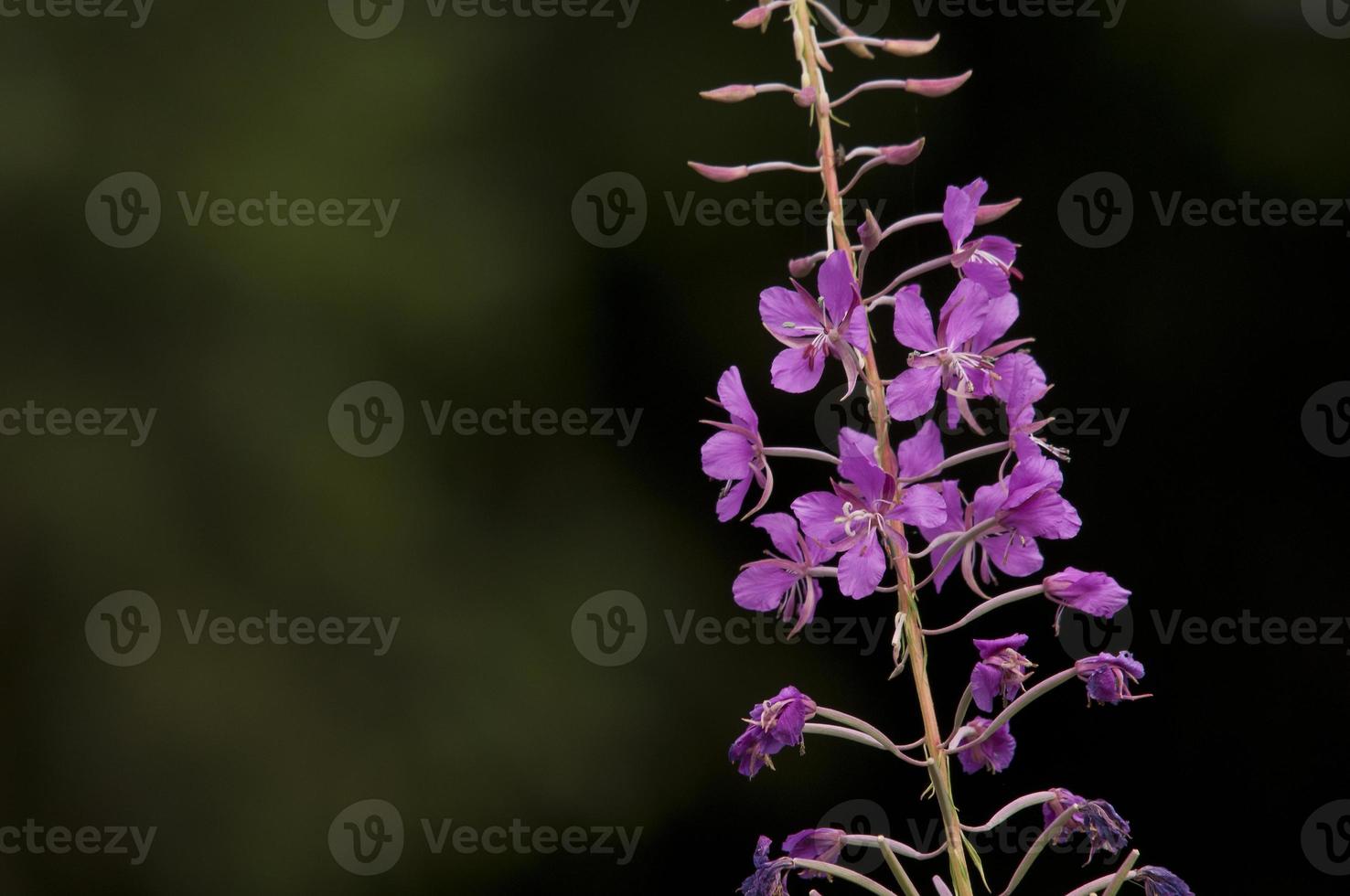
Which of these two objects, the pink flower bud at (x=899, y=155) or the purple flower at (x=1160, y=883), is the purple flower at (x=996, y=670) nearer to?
the purple flower at (x=1160, y=883)

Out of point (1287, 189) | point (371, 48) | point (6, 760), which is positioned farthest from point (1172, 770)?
point (6, 760)

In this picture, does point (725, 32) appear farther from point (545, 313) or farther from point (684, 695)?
point (684, 695)

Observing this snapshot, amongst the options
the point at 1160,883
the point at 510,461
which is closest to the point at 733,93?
the point at 1160,883

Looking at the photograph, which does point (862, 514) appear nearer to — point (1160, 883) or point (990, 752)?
point (990, 752)

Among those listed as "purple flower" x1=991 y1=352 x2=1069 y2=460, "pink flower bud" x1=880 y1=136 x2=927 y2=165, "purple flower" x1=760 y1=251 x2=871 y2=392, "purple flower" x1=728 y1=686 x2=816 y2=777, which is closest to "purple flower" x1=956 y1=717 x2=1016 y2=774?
"purple flower" x1=728 y1=686 x2=816 y2=777

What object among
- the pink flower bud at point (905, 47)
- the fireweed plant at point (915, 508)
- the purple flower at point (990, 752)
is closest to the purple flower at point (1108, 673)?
the fireweed plant at point (915, 508)

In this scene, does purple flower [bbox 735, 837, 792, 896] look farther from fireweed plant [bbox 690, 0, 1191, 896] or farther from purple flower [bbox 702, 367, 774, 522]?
purple flower [bbox 702, 367, 774, 522]

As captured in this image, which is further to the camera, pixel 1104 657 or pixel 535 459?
pixel 535 459
